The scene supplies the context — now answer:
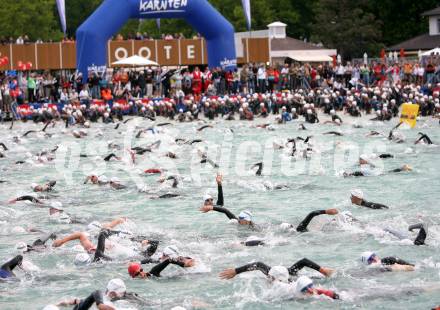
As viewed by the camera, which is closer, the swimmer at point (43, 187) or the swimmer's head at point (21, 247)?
the swimmer's head at point (21, 247)

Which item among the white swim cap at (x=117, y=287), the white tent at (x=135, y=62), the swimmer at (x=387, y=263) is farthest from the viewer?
the white tent at (x=135, y=62)

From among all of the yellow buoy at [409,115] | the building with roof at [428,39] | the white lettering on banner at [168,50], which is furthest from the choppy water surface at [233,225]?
the building with roof at [428,39]

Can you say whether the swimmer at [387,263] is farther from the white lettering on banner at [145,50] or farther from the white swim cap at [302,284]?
the white lettering on banner at [145,50]

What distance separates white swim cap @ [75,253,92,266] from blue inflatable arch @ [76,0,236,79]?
22842 millimetres

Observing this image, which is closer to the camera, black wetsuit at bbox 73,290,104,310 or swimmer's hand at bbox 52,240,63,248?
black wetsuit at bbox 73,290,104,310

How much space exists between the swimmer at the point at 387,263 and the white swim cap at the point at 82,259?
3758 mm

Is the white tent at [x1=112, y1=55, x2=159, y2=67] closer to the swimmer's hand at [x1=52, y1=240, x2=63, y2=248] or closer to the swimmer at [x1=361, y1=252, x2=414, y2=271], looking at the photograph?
the swimmer's hand at [x1=52, y1=240, x2=63, y2=248]

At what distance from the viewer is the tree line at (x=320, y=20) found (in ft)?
204

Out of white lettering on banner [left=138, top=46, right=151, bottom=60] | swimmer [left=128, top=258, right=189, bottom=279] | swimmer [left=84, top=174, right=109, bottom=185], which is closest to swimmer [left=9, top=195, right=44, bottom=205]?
swimmer [left=84, top=174, right=109, bottom=185]

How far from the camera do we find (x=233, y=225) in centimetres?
1677

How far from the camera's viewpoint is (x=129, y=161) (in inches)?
1021

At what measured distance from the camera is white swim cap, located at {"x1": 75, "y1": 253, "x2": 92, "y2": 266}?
549 inches

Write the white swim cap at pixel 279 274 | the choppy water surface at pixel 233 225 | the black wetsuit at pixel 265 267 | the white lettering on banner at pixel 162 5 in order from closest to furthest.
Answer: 1. the white swim cap at pixel 279 274
2. the black wetsuit at pixel 265 267
3. the choppy water surface at pixel 233 225
4. the white lettering on banner at pixel 162 5

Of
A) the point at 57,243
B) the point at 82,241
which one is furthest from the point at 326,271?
the point at 57,243
